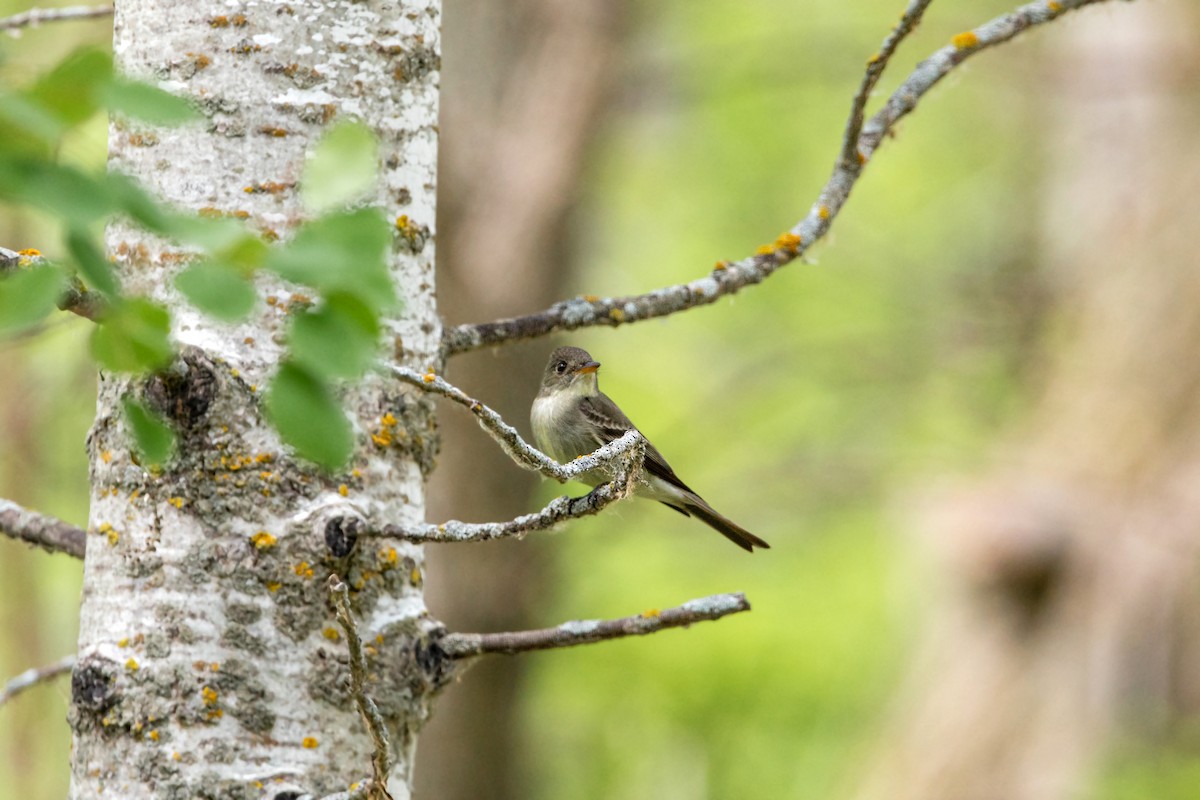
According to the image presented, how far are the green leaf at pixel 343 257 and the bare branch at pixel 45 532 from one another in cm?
192

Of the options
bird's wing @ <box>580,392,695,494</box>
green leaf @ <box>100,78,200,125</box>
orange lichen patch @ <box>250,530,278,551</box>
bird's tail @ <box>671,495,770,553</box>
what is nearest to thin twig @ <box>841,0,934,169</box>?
bird's tail @ <box>671,495,770,553</box>

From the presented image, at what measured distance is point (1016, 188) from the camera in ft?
46.2

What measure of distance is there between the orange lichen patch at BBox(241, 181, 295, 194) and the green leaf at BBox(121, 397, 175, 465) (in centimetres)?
120

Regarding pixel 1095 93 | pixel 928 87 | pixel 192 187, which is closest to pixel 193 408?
pixel 192 187

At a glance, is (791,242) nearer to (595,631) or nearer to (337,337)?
(595,631)

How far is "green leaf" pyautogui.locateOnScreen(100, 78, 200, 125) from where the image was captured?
1020mm

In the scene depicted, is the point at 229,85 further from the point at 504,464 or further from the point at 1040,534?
the point at 1040,534

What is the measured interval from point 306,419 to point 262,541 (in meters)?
1.38

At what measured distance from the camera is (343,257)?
1066 mm

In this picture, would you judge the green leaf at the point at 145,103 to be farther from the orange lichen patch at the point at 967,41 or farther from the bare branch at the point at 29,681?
the orange lichen patch at the point at 967,41

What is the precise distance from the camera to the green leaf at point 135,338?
1.13m

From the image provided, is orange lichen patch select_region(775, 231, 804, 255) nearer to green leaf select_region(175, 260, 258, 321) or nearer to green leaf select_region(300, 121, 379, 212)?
green leaf select_region(300, 121, 379, 212)

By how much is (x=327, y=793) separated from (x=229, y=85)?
1335 mm

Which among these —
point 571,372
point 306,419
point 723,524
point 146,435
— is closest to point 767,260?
point 723,524
